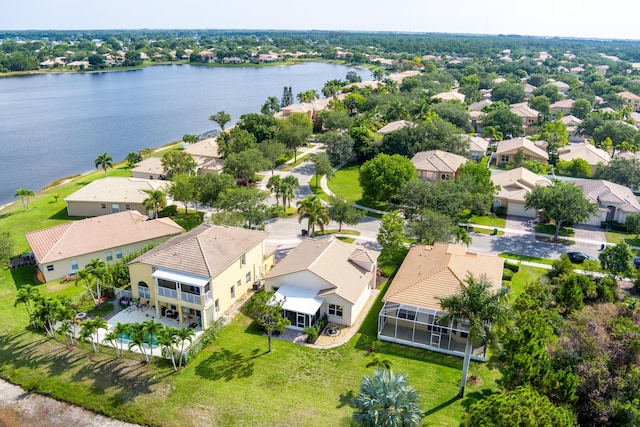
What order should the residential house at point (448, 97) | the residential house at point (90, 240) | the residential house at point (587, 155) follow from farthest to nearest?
the residential house at point (448, 97), the residential house at point (587, 155), the residential house at point (90, 240)

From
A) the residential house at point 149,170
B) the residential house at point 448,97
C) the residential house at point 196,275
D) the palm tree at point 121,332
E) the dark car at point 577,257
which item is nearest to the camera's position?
the palm tree at point 121,332

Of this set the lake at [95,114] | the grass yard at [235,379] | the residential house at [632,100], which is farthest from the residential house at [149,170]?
the residential house at [632,100]

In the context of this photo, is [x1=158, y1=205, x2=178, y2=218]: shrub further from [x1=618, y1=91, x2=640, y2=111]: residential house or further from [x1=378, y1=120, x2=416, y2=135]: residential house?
[x1=618, y1=91, x2=640, y2=111]: residential house

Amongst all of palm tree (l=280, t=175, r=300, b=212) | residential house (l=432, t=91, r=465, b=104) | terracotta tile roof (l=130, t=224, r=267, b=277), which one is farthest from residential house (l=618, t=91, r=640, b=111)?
terracotta tile roof (l=130, t=224, r=267, b=277)

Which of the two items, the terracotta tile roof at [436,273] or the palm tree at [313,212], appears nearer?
the terracotta tile roof at [436,273]

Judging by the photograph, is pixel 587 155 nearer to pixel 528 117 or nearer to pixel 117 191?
pixel 528 117

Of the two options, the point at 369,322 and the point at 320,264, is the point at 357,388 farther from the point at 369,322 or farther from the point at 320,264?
the point at 320,264

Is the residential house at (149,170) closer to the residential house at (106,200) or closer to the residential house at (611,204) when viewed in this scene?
the residential house at (106,200)
